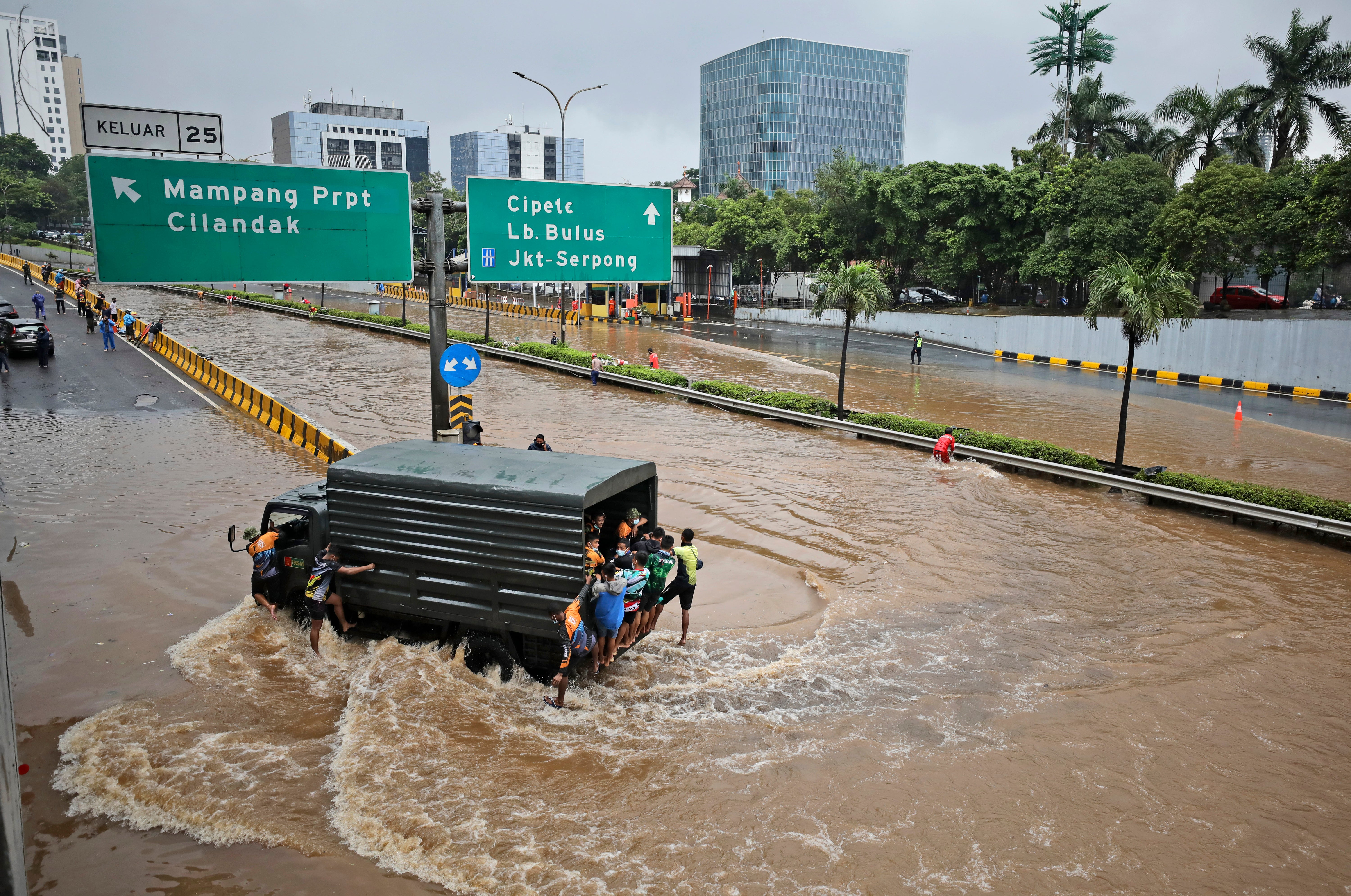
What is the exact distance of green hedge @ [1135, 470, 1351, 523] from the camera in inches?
643

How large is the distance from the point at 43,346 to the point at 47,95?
15289 cm

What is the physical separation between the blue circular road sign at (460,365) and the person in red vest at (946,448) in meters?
12.1

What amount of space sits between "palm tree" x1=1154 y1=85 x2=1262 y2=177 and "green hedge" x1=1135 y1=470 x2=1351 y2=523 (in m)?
31.9

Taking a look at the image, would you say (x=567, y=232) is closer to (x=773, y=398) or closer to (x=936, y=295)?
(x=773, y=398)

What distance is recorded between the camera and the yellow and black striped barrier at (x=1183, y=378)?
3491cm

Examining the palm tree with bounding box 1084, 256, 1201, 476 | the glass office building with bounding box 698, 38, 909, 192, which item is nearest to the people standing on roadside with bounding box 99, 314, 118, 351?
the palm tree with bounding box 1084, 256, 1201, 476

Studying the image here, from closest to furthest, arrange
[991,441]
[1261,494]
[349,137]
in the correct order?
[1261,494] → [991,441] → [349,137]

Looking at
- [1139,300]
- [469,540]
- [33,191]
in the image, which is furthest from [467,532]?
[33,191]

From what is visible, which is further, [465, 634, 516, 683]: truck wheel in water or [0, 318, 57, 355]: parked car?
[0, 318, 57, 355]: parked car

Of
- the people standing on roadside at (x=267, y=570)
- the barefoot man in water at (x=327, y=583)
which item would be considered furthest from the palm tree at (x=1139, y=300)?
the people standing on roadside at (x=267, y=570)

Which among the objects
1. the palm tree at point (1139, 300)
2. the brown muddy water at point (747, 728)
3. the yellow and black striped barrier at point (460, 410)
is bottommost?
the brown muddy water at point (747, 728)

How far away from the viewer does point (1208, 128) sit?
149 ft

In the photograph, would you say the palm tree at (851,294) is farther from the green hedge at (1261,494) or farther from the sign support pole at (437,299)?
the sign support pole at (437,299)

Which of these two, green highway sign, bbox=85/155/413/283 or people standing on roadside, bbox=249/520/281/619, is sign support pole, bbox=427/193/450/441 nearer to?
green highway sign, bbox=85/155/413/283
